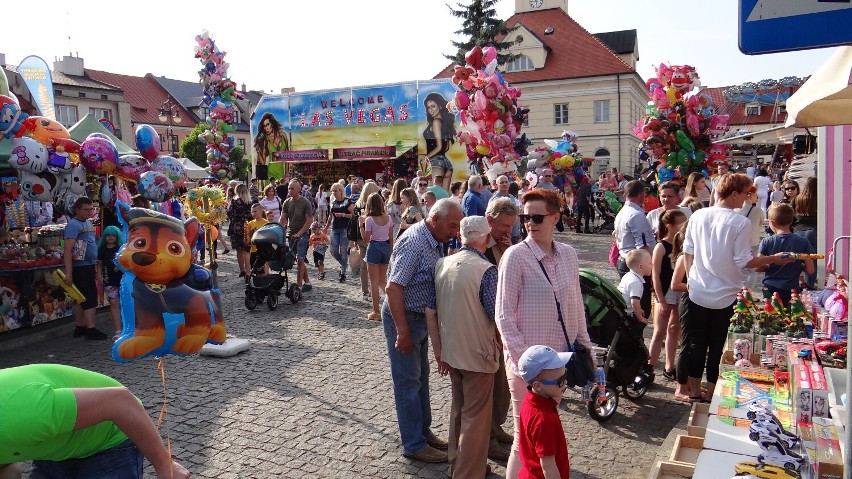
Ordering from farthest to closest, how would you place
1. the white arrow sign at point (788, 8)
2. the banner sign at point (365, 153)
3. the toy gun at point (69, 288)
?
the banner sign at point (365, 153), the toy gun at point (69, 288), the white arrow sign at point (788, 8)

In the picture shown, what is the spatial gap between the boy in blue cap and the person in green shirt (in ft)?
5.03

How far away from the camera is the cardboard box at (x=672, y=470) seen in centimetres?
339

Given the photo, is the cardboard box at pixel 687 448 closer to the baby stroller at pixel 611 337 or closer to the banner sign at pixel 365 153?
the baby stroller at pixel 611 337

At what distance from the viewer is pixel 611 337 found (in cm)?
504

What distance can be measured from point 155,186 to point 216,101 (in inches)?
618

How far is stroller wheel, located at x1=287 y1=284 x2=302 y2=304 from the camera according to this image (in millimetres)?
9539

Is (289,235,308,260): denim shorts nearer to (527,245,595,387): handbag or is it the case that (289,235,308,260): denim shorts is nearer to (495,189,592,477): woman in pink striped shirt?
(495,189,592,477): woman in pink striped shirt

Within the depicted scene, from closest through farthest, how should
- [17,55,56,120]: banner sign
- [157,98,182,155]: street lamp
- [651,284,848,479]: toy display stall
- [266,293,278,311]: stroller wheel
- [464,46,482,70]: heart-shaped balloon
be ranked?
1. [651,284,848,479]: toy display stall
2. [266,293,278,311]: stroller wheel
3. [17,55,56,120]: banner sign
4. [464,46,482,70]: heart-shaped balloon
5. [157,98,182,155]: street lamp

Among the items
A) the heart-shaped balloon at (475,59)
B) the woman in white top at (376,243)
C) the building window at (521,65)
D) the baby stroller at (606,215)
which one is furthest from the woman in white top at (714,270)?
the building window at (521,65)

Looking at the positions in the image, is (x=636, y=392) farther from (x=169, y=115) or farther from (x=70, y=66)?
(x=70, y=66)

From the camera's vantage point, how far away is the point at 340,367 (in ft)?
20.9

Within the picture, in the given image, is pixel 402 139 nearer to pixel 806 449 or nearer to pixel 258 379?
pixel 258 379

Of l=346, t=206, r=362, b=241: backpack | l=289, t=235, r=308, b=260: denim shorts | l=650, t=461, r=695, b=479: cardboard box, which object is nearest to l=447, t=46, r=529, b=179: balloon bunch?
l=346, t=206, r=362, b=241: backpack

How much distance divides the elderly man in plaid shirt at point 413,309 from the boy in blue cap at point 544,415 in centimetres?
118
